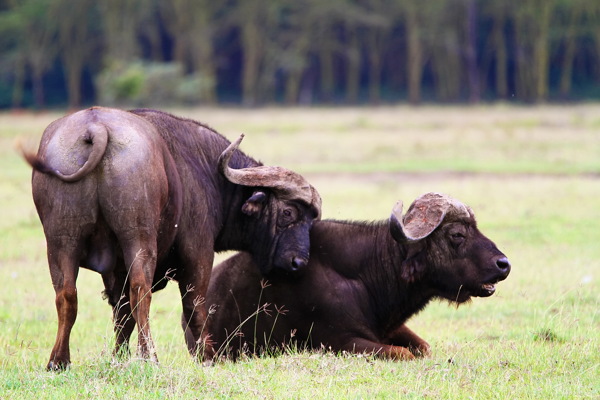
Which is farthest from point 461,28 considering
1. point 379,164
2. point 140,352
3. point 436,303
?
point 140,352

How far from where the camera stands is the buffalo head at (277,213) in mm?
8414

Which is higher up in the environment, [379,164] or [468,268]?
[468,268]

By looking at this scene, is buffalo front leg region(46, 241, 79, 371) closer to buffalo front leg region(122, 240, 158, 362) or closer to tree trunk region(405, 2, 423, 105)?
buffalo front leg region(122, 240, 158, 362)

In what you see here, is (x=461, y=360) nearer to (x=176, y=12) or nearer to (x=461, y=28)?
(x=176, y=12)

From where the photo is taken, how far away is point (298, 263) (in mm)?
8344

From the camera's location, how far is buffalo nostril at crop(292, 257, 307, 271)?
8344 mm

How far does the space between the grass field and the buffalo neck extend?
0.60 metres

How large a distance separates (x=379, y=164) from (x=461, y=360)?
21.5 meters

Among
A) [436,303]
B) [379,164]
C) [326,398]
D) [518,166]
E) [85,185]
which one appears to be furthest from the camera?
[379,164]

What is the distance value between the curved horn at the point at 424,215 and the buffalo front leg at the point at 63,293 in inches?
108

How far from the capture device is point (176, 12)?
66438 mm

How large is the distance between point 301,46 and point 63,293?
65.8 m

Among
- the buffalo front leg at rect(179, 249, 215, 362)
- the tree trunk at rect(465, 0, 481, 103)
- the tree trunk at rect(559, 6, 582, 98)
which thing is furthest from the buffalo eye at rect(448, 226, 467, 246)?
the tree trunk at rect(559, 6, 582, 98)

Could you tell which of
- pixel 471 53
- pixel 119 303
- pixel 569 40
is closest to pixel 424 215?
pixel 119 303
